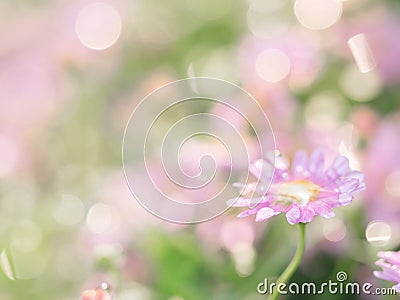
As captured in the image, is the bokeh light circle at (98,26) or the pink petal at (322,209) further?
the bokeh light circle at (98,26)

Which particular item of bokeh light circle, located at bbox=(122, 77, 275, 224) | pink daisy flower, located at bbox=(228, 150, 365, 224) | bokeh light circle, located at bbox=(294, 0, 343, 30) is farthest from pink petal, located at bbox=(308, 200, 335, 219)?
bokeh light circle, located at bbox=(294, 0, 343, 30)

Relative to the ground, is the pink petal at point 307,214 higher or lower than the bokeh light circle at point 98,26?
lower

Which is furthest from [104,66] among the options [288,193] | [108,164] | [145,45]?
[288,193]

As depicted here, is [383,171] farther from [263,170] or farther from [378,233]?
[263,170]

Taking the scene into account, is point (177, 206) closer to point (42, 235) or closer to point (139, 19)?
point (42, 235)

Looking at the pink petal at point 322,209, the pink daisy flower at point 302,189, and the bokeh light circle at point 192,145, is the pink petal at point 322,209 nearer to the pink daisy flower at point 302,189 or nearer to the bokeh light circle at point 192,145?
the pink daisy flower at point 302,189

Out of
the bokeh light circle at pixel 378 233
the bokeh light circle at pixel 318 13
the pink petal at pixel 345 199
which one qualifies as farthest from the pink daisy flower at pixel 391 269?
the bokeh light circle at pixel 318 13

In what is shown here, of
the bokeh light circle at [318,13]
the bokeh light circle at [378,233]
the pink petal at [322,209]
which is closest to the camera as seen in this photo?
the pink petal at [322,209]
